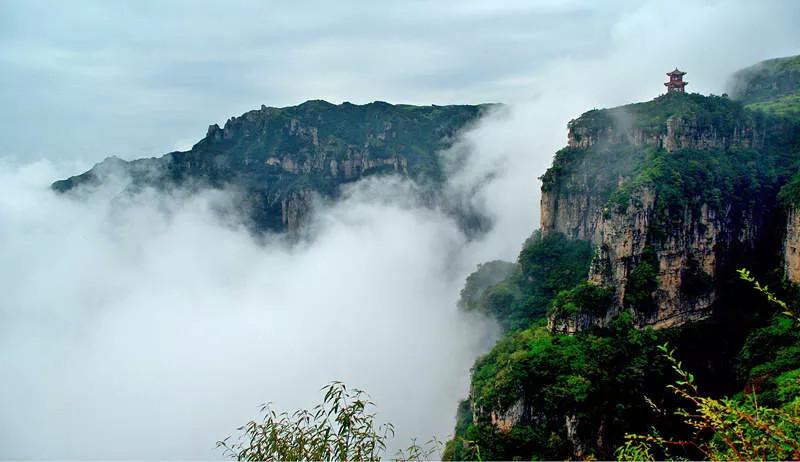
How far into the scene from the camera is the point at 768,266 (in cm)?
3219

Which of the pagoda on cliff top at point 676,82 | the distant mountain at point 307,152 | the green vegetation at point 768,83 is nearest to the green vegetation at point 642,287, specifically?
the pagoda on cliff top at point 676,82

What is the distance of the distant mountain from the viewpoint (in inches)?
3720

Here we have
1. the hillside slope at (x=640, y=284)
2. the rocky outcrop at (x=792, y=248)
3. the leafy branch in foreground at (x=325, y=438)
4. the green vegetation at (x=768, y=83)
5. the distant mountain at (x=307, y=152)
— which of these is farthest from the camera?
the distant mountain at (x=307, y=152)

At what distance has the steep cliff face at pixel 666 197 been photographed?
29438 mm

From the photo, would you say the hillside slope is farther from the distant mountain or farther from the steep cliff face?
the distant mountain

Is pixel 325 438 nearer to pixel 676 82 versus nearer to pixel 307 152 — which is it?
pixel 676 82

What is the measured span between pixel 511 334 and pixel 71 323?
7455 centimetres

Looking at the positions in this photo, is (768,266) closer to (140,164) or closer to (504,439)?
(504,439)

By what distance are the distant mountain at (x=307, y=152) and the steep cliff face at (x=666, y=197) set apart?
5519 cm

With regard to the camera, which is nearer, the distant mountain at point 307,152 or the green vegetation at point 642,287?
the green vegetation at point 642,287

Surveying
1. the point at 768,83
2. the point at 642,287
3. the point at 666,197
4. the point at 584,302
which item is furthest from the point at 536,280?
the point at 768,83

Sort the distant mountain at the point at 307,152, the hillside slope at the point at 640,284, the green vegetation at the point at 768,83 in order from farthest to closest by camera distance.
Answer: the distant mountain at the point at 307,152, the green vegetation at the point at 768,83, the hillside slope at the point at 640,284

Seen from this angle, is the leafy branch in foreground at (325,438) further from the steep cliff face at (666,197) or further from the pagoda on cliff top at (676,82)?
the pagoda on cliff top at (676,82)

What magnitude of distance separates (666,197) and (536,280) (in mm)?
10620
